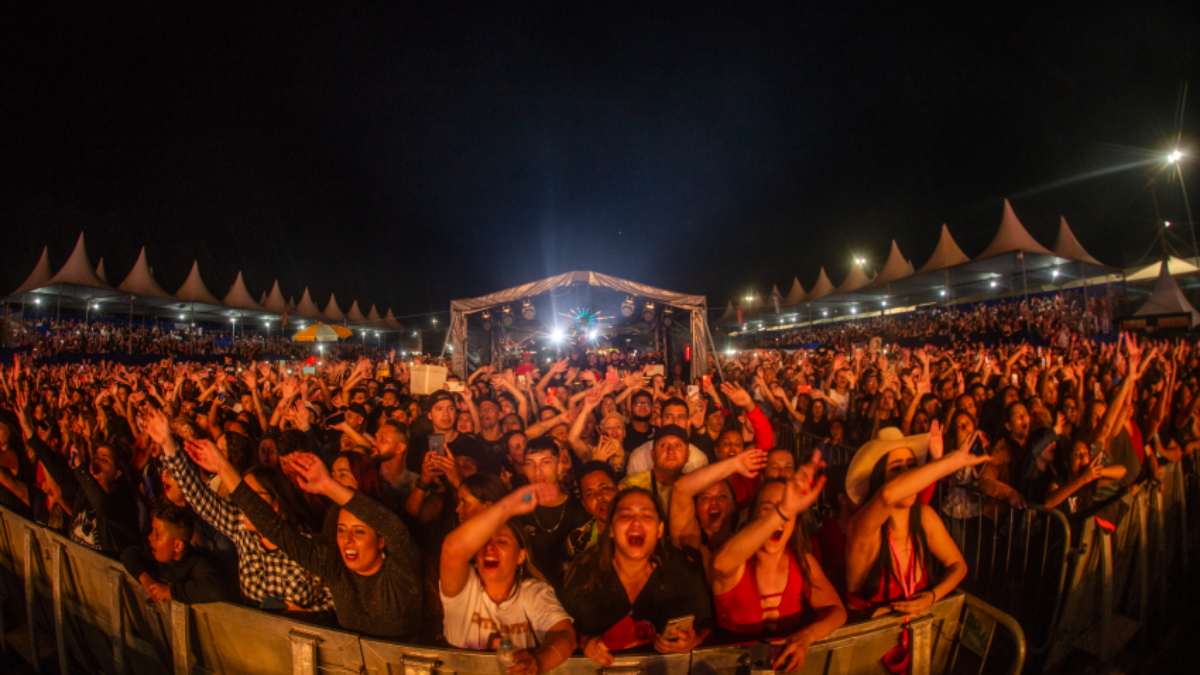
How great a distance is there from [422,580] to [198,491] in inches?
56.4

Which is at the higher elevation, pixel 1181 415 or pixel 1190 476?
pixel 1181 415

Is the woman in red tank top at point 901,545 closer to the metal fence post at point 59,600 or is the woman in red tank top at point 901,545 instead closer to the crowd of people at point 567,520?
the crowd of people at point 567,520

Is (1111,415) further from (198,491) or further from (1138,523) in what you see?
(198,491)

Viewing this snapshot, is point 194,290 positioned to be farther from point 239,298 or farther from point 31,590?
point 31,590

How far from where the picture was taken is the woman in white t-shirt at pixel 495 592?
2.05 m

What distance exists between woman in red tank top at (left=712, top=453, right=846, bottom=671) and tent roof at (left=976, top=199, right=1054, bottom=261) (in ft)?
67.7

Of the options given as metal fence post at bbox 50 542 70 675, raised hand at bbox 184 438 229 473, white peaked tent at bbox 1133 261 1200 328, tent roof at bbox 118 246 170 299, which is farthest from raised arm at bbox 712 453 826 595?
tent roof at bbox 118 246 170 299

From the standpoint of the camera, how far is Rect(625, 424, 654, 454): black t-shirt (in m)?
5.25

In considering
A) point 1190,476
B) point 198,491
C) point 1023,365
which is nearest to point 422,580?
point 198,491

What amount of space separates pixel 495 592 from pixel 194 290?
36.1 m

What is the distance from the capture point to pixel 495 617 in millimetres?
2176

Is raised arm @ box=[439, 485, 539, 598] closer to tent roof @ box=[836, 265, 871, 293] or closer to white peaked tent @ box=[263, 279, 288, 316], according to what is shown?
tent roof @ box=[836, 265, 871, 293]

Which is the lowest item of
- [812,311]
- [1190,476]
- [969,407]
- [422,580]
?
[1190,476]

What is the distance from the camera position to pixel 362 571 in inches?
88.6
